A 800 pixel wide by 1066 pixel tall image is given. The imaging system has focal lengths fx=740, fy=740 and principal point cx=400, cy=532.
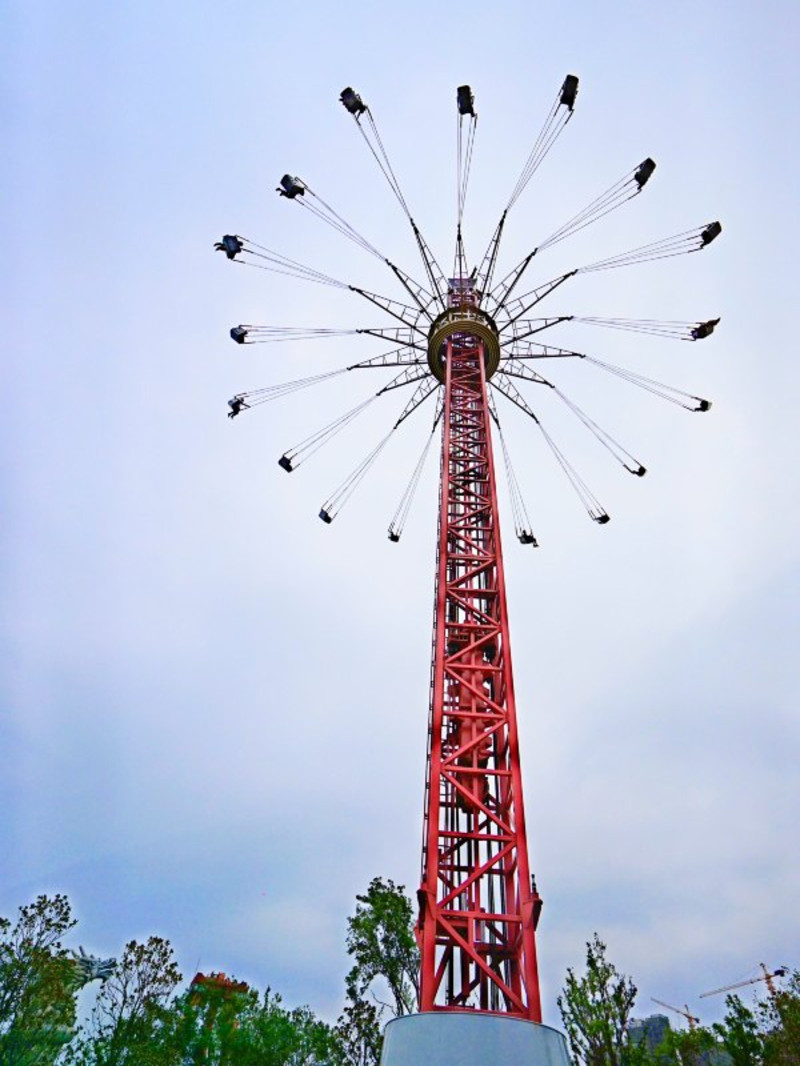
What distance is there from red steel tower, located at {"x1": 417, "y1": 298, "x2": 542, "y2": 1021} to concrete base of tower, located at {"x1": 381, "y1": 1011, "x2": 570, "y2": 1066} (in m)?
1.92

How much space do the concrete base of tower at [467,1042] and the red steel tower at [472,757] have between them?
1916 mm

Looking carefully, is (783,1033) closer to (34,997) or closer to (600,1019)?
(600,1019)

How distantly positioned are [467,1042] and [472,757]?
5.52 m

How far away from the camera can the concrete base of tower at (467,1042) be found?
8.72 meters

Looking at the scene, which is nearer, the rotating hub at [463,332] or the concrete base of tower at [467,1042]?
the concrete base of tower at [467,1042]

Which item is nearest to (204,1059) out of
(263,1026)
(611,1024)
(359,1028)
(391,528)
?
(263,1026)

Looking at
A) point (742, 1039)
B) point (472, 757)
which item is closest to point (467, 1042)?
point (472, 757)

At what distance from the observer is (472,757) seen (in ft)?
45.9

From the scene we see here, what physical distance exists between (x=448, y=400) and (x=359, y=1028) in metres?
18.3

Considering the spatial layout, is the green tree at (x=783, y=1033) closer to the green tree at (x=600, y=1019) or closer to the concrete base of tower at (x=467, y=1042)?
the green tree at (x=600, y=1019)

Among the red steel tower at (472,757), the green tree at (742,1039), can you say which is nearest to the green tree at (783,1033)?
the green tree at (742,1039)

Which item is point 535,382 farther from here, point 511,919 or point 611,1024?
point 611,1024

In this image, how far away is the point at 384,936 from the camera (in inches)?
896

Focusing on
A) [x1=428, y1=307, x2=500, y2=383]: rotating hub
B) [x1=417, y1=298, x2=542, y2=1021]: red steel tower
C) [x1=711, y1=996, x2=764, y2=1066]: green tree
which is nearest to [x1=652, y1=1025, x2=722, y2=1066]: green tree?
[x1=711, y1=996, x2=764, y2=1066]: green tree
